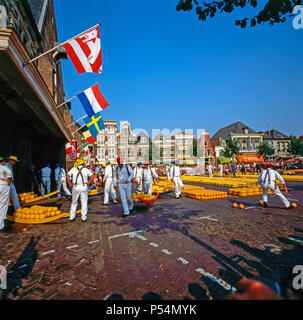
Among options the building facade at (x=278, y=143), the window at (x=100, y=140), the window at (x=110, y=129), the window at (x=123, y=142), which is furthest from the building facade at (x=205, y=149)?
the window at (x=100, y=140)

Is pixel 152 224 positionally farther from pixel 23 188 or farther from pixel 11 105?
pixel 23 188

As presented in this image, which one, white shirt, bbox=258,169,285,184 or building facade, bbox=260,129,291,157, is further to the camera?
building facade, bbox=260,129,291,157

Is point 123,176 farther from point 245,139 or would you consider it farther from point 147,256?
point 245,139

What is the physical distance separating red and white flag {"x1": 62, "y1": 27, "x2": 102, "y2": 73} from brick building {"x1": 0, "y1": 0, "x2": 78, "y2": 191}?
4.66ft

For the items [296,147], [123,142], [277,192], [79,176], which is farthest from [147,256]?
[296,147]

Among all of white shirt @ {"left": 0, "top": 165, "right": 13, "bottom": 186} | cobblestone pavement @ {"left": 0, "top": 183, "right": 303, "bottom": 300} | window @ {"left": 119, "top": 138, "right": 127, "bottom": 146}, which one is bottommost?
cobblestone pavement @ {"left": 0, "top": 183, "right": 303, "bottom": 300}

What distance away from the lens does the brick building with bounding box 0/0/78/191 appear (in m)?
4.99

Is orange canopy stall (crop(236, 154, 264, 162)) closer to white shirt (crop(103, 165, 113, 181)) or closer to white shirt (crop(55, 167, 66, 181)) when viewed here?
white shirt (crop(103, 165, 113, 181))

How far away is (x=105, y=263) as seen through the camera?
362 cm

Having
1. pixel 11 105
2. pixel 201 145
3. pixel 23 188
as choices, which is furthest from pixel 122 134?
pixel 11 105

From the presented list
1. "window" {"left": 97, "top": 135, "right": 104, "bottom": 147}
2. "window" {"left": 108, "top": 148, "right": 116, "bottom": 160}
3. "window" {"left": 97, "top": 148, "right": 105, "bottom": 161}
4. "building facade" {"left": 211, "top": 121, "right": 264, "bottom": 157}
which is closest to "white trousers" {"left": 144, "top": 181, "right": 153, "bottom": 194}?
"window" {"left": 108, "top": 148, "right": 116, "bottom": 160}

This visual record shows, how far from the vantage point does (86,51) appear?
7.16 meters

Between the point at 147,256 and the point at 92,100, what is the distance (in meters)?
10.5
